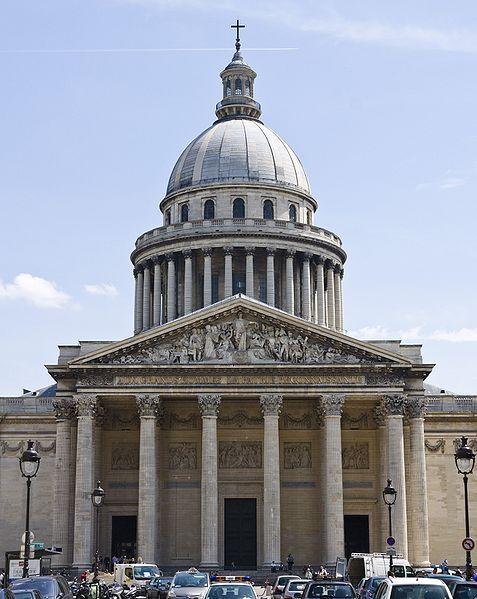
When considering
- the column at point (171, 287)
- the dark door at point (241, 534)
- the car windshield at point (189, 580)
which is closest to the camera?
the car windshield at point (189, 580)

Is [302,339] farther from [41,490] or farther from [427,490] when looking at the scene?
[41,490]

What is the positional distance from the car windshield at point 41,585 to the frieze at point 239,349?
3399cm

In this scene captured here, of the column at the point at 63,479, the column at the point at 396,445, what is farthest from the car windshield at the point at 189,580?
the column at the point at 63,479

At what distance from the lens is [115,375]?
6544 centimetres

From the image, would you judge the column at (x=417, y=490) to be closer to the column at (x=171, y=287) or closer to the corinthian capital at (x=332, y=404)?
the corinthian capital at (x=332, y=404)

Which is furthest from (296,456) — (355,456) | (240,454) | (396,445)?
(396,445)

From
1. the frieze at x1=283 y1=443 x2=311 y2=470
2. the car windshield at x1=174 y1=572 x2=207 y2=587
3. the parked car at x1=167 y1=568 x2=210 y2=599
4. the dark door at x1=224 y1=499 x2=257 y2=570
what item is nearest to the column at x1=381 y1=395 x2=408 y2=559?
the frieze at x1=283 y1=443 x2=311 y2=470

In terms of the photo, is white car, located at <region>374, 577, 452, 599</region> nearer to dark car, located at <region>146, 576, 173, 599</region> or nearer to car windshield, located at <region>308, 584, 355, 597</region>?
car windshield, located at <region>308, 584, 355, 597</region>

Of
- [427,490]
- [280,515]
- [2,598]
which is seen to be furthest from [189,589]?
[427,490]

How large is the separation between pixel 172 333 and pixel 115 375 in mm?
4262

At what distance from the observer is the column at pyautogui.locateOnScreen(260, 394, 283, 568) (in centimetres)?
6350

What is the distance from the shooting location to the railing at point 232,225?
293ft

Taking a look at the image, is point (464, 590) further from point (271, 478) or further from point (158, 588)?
point (271, 478)

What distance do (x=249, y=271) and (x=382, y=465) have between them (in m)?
24.5
